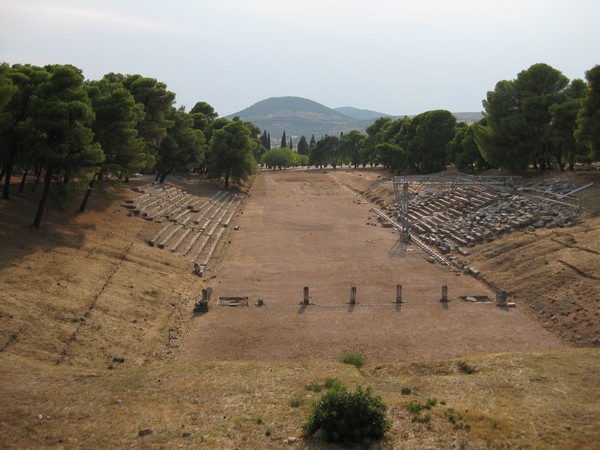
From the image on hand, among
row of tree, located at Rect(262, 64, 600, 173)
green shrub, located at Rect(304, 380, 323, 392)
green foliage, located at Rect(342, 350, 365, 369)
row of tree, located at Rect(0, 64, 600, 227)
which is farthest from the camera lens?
row of tree, located at Rect(262, 64, 600, 173)

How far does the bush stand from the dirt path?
8.45 m

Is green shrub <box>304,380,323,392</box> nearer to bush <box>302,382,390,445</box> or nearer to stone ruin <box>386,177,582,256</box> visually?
bush <box>302,382,390,445</box>

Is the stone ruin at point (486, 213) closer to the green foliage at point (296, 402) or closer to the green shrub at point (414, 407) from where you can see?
the green shrub at point (414, 407)

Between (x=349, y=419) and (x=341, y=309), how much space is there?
1487 cm

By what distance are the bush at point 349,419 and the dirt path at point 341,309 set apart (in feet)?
27.7

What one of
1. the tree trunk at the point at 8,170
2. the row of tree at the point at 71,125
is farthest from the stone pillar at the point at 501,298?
the tree trunk at the point at 8,170

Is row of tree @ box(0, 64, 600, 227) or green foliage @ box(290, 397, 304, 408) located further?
row of tree @ box(0, 64, 600, 227)

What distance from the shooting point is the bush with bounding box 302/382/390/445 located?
12291 millimetres

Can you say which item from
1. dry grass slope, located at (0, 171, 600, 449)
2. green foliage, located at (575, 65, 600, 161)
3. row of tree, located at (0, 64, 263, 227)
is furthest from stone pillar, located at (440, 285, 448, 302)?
green foliage, located at (575, 65, 600, 161)

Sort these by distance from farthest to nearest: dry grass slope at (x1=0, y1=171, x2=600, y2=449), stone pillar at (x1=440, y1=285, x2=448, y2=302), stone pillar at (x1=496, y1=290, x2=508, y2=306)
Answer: stone pillar at (x1=440, y1=285, x2=448, y2=302), stone pillar at (x1=496, y1=290, x2=508, y2=306), dry grass slope at (x1=0, y1=171, x2=600, y2=449)

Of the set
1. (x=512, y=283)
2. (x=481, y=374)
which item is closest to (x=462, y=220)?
(x=512, y=283)

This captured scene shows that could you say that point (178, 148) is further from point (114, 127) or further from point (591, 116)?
point (591, 116)

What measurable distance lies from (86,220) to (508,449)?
30234 mm

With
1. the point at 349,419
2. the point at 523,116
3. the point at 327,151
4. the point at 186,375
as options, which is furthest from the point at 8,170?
the point at 327,151
